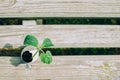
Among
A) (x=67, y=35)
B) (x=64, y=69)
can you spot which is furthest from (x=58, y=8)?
(x=64, y=69)

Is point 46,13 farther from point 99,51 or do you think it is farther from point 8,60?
point 99,51

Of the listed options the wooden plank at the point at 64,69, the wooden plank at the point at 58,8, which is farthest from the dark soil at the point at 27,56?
the wooden plank at the point at 58,8

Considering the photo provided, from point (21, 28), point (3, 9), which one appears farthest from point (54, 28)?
point (3, 9)

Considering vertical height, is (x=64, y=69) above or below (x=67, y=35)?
below

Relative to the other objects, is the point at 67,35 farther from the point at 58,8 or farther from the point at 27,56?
the point at 27,56

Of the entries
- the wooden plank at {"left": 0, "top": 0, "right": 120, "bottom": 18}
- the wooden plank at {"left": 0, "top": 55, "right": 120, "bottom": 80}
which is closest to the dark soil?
the wooden plank at {"left": 0, "top": 55, "right": 120, "bottom": 80}

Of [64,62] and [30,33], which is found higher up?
[30,33]
